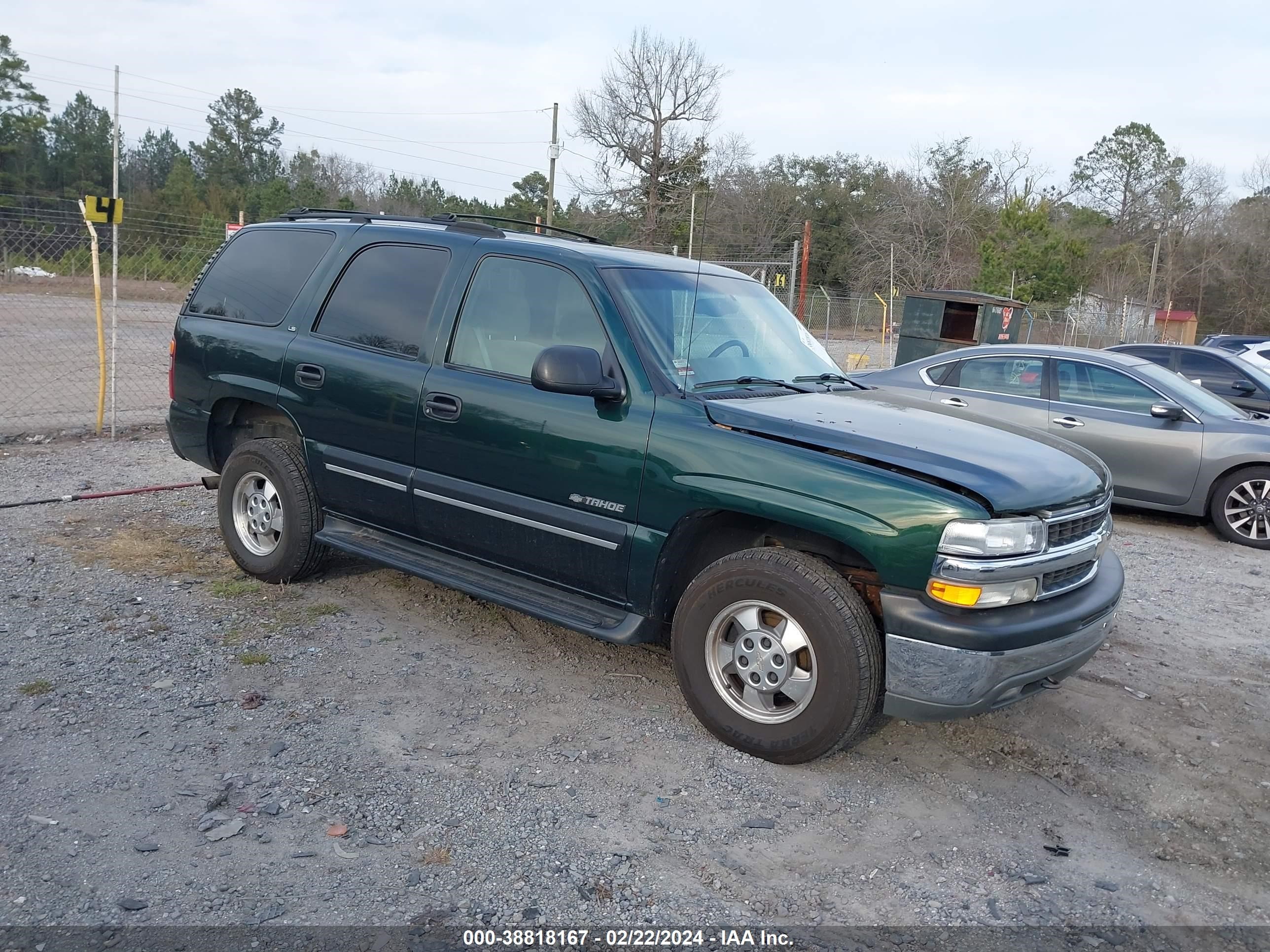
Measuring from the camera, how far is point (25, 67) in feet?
167

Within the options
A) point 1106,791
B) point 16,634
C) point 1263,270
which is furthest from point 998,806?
A: point 1263,270

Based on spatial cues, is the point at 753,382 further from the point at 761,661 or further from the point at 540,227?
the point at 540,227

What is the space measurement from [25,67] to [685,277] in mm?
58978

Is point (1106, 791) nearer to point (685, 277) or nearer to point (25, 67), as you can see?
point (685, 277)

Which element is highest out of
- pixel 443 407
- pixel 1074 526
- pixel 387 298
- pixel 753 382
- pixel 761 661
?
pixel 387 298

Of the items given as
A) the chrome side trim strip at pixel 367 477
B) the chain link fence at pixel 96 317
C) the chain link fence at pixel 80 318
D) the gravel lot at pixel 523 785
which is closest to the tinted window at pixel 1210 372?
the chain link fence at pixel 96 317

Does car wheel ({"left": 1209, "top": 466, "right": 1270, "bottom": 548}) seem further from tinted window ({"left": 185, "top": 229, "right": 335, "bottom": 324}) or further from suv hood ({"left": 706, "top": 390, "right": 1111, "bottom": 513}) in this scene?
tinted window ({"left": 185, "top": 229, "right": 335, "bottom": 324})

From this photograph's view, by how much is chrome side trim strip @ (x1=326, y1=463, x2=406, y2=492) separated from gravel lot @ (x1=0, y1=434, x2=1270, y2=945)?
788 mm

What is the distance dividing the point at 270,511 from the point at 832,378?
3167mm

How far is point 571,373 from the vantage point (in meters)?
4.03

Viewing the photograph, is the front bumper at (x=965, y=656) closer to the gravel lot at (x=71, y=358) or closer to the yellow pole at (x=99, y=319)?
the yellow pole at (x=99, y=319)

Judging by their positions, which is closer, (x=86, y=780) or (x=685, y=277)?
(x=86, y=780)

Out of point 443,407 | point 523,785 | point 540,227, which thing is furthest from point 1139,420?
point 523,785

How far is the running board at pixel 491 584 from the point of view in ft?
14.0
